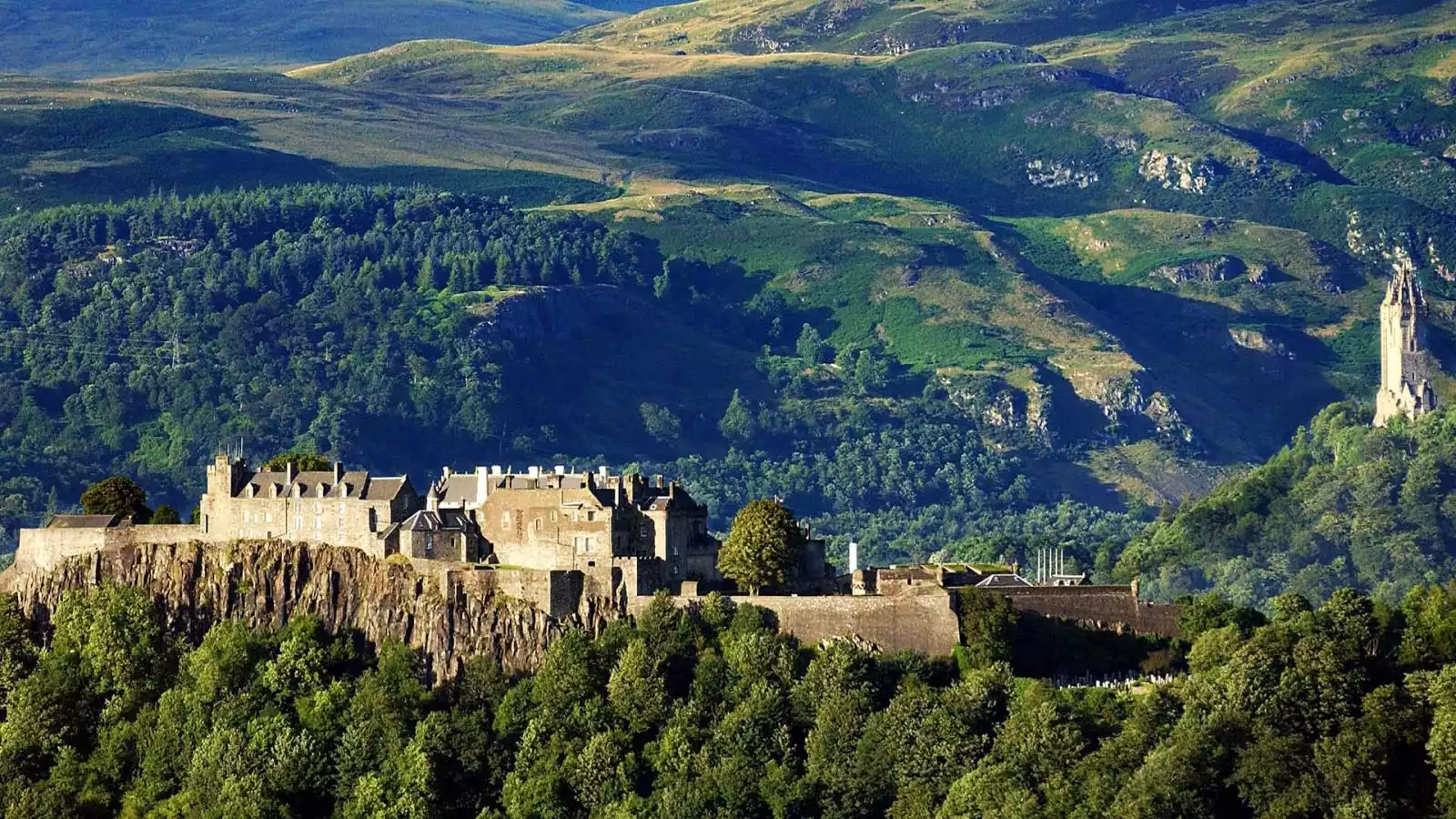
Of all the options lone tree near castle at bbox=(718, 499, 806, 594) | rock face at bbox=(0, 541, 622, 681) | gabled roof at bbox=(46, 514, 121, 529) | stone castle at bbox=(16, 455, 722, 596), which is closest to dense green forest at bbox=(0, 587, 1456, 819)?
rock face at bbox=(0, 541, 622, 681)

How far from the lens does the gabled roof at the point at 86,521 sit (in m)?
108

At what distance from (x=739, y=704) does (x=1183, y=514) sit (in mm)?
93069

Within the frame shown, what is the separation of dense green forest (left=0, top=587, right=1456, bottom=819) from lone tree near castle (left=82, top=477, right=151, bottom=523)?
350 inches

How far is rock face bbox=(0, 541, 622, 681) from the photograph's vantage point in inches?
3900

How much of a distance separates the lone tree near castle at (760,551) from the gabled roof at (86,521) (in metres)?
19.3

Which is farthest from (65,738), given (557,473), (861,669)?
(861,669)

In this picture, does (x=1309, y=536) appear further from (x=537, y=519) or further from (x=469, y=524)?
(x=537, y=519)

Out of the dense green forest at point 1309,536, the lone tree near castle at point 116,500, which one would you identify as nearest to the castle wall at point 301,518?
the lone tree near castle at point 116,500

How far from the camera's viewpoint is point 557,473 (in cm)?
10738

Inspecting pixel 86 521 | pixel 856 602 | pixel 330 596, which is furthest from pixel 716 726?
pixel 86 521

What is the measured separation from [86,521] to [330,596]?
11.1 m

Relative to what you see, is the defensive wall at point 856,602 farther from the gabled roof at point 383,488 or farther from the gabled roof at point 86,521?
the gabled roof at point 86,521

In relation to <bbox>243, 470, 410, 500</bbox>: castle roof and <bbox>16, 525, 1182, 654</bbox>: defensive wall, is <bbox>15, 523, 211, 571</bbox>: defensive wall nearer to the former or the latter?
<bbox>243, 470, 410, 500</bbox>: castle roof

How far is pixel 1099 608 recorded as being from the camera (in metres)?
101
